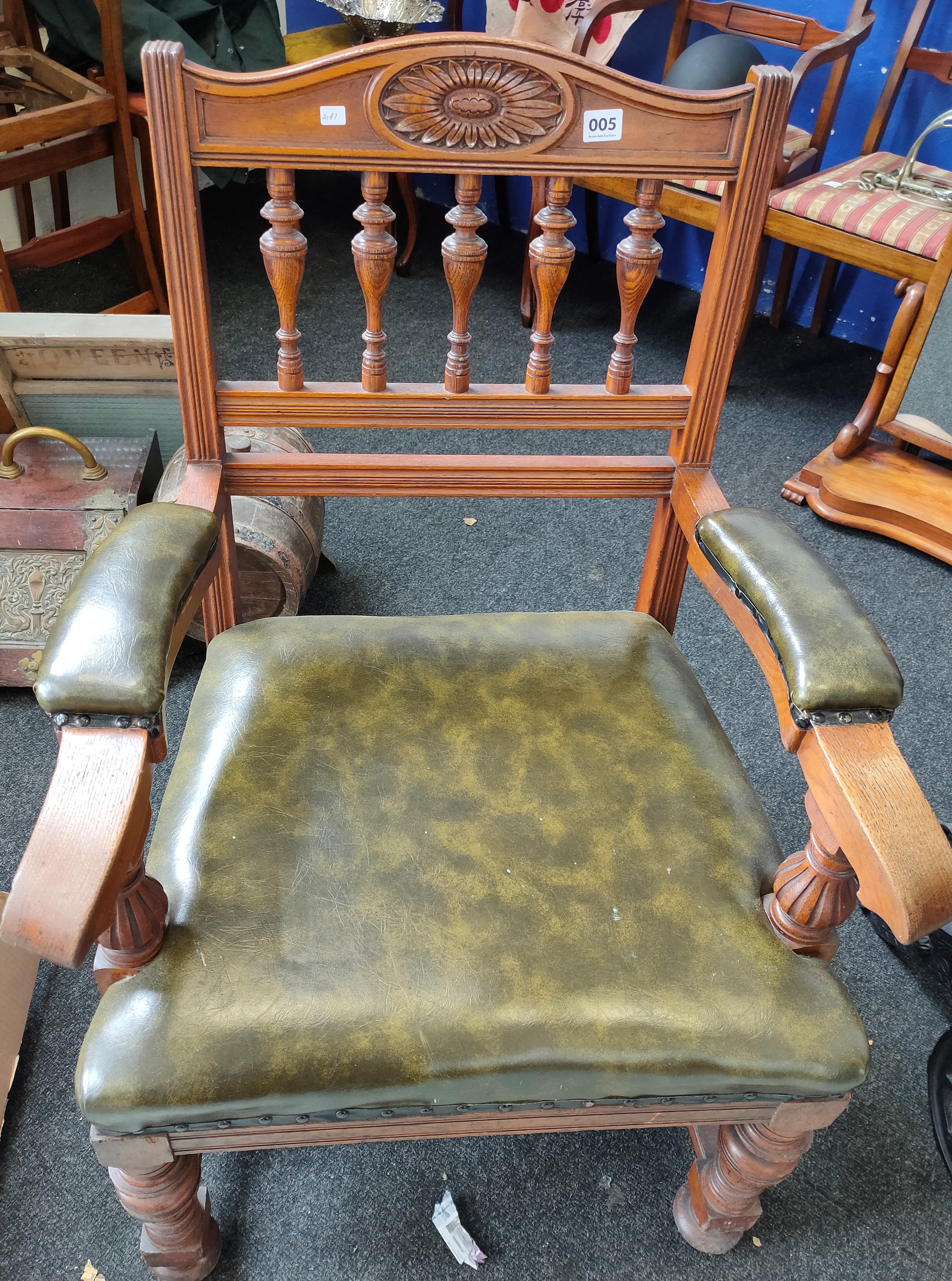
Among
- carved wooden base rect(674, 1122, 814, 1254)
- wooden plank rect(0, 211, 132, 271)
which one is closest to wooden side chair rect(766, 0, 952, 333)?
wooden plank rect(0, 211, 132, 271)

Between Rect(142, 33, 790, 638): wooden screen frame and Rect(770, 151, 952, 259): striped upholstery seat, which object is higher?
Rect(142, 33, 790, 638): wooden screen frame

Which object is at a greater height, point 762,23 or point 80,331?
point 762,23

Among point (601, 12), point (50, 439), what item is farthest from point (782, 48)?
point (50, 439)

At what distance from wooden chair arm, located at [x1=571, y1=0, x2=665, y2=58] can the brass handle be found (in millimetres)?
1750

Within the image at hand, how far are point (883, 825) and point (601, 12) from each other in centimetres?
258

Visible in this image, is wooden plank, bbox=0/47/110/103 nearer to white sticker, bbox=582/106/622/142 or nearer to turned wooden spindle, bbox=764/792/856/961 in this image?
white sticker, bbox=582/106/622/142

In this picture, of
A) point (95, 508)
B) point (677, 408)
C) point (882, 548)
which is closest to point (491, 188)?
point (882, 548)

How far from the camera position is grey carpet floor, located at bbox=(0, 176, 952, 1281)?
114 cm

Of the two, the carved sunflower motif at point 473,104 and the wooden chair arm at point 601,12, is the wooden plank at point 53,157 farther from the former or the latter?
the carved sunflower motif at point 473,104

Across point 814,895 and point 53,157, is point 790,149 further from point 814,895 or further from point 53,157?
point 814,895

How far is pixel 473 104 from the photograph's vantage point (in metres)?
0.91

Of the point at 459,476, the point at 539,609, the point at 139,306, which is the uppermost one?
the point at 459,476

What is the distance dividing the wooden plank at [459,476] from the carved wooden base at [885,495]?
1364mm

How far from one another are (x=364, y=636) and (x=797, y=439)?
1889mm
